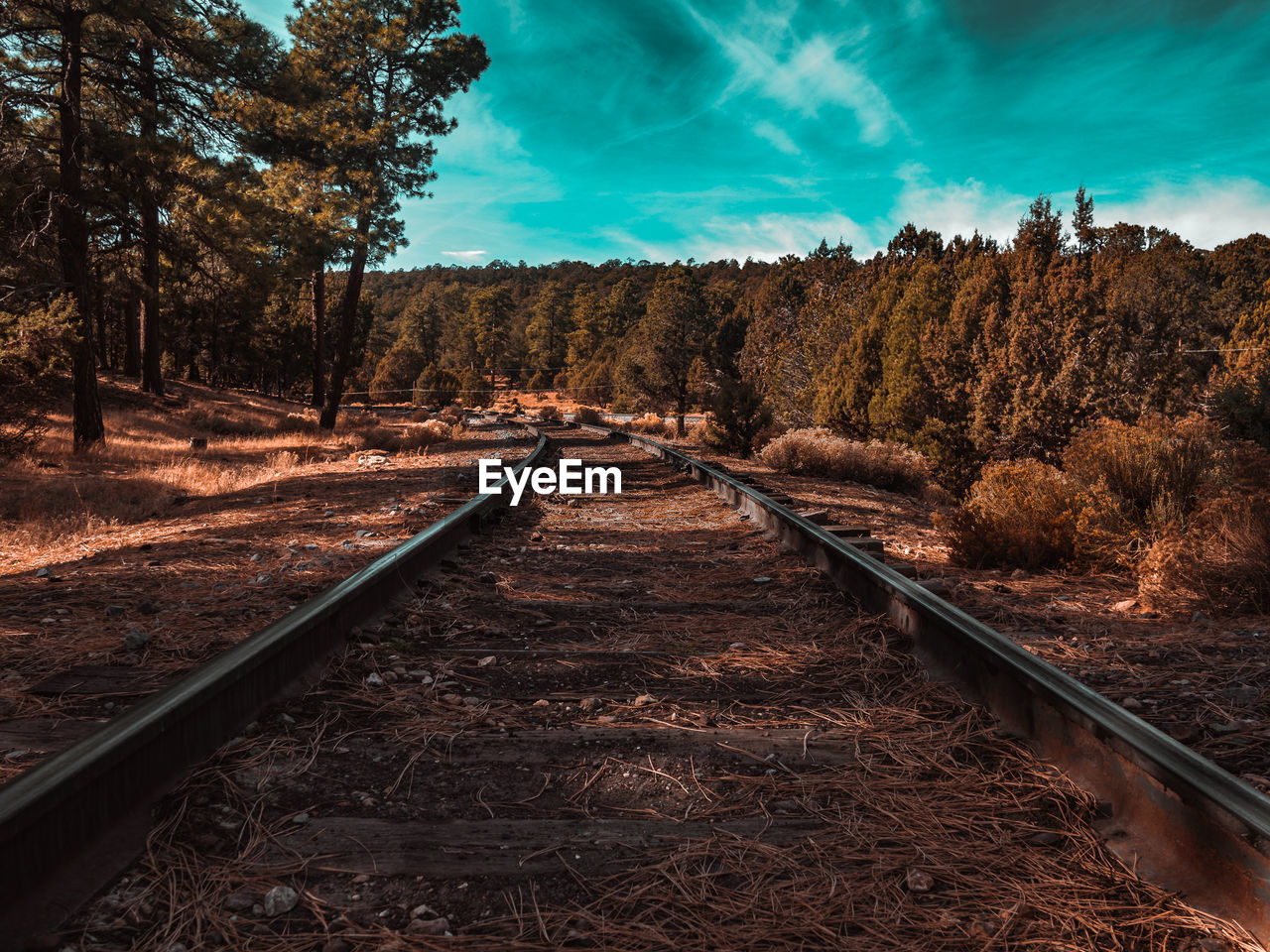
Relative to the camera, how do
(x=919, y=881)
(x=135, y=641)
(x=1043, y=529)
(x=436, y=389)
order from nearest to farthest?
(x=919, y=881)
(x=135, y=641)
(x=1043, y=529)
(x=436, y=389)

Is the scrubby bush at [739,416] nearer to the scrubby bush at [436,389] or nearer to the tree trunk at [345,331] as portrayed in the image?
the tree trunk at [345,331]

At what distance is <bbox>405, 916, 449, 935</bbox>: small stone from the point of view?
144 centimetres

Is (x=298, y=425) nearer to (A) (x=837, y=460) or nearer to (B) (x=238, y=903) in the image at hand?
(A) (x=837, y=460)

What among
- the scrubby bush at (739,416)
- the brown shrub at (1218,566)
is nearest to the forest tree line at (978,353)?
the scrubby bush at (739,416)

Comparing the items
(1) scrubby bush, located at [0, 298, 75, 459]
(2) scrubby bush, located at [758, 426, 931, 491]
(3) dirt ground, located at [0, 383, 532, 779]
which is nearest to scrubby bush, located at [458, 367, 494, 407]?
(1) scrubby bush, located at [0, 298, 75, 459]

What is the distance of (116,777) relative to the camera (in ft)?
5.61

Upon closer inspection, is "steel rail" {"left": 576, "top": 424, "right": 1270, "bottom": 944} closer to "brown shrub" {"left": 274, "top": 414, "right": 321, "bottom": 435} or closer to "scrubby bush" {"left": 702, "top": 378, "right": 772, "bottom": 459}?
"scrubby bush" {"left": 702, "top": 378, "right": 772, "bottom": 459}

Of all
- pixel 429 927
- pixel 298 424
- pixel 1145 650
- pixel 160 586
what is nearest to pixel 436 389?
pixel 298 424

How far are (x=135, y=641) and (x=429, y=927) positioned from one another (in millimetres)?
2191

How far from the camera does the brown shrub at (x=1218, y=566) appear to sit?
12.5ft

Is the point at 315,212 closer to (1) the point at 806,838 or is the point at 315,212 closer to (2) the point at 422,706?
(2) the point at 422,706

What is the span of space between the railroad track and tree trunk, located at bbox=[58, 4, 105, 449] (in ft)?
39.4

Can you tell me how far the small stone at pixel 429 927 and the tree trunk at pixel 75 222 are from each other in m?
13.5

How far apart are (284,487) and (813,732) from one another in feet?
26.9
